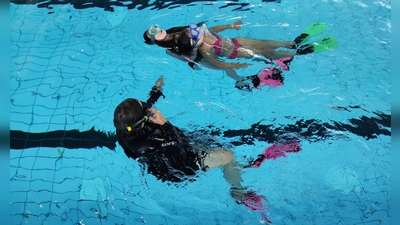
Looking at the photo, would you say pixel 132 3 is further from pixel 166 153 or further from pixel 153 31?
pixel 166 153

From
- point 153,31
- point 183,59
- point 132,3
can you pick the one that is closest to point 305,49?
point 183,59

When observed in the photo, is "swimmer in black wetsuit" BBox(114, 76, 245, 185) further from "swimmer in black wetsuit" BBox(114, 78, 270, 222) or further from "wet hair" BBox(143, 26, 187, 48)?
"wet hair" BBox(143, 26, 187, 48)

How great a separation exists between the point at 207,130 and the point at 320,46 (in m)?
0.94

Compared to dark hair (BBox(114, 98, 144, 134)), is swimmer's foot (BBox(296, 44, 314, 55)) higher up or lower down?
higher up

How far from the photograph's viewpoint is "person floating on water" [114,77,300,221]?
226 centimetres

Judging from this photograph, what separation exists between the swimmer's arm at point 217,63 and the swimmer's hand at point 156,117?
1.78 ft

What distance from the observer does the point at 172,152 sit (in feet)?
7.61

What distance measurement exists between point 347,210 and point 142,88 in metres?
1.43

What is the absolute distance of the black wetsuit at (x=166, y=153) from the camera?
2.26 m

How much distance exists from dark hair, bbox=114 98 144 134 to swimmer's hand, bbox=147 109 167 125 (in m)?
0.07

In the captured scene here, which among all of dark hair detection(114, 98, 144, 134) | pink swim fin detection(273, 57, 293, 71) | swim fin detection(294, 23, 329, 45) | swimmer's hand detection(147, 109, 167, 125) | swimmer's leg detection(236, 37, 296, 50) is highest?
swim fin detection(294, 23, 329, 45)

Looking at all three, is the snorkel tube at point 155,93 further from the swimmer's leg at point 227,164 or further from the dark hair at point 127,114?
the swimmer's leg at point 227,164

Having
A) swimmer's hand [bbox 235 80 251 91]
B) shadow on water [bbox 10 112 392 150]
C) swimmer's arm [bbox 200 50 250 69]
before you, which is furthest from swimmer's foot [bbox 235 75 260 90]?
shadow on water [bbox 10 112 392 150]

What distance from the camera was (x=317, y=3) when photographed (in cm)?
292
